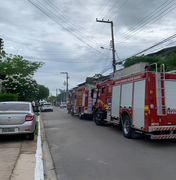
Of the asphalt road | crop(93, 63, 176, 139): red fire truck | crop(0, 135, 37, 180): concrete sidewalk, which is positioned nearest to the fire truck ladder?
crop(93, 63, 176, 139): red fire truck

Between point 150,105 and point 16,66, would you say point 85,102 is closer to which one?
point 150,105

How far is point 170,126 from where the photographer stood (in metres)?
7.41

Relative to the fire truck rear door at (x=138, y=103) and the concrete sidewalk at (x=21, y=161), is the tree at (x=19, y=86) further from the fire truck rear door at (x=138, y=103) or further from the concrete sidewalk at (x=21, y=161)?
the fire truck rear door at (x=138, y=103)

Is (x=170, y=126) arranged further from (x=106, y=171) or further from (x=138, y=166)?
(x=106, y=171)

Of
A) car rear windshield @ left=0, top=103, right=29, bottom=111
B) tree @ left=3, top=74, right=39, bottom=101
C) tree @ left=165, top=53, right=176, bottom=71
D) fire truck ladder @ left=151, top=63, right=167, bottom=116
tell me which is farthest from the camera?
tree @ left=3, top=74, right=39, bottom=101

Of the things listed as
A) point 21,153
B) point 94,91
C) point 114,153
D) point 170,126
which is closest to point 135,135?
point 170,126

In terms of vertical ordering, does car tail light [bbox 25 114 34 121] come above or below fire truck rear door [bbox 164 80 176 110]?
below

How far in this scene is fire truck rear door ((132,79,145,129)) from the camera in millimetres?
7730

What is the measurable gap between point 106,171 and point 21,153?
110 inches

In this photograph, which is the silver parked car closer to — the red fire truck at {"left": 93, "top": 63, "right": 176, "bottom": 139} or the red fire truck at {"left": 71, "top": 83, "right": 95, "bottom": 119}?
the red fire truck at {"left": 93, "top": 63, "right": 176, "bottom": 139}

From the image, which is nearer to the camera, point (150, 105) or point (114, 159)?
point (114, 159)

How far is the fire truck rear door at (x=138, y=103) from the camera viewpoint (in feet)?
25.4

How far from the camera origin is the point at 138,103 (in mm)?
8023

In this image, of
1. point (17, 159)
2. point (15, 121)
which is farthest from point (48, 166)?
point (15, 121)
